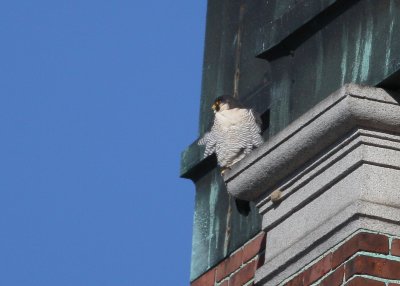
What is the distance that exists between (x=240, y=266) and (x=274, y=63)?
3.00 feet

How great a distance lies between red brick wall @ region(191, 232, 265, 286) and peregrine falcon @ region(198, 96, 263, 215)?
260 mm

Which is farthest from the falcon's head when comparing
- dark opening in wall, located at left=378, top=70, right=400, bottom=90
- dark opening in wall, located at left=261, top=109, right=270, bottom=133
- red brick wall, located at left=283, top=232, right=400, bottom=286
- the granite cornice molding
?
red brick wall, located at left=283, top=232, right=400, bottom=286

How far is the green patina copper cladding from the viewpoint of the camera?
26.3 ft

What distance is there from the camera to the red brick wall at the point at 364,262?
7.44 m

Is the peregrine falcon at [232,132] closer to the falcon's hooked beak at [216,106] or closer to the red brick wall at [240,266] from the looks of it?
the falcon's hooked beak at [216,106]

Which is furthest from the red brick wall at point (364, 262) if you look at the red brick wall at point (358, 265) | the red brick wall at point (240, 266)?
the red brick wall at point (240, 266)

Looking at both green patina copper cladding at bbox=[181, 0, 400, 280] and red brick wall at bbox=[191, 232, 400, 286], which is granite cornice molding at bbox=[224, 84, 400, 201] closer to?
green patina copper cladding at bbox=[181, 0, 400, 280]

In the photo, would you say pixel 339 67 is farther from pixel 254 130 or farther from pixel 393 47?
pixel 254 130

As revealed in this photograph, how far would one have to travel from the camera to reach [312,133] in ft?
26.1

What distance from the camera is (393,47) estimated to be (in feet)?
25.7

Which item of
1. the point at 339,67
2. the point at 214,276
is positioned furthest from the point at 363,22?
the point at 214,276

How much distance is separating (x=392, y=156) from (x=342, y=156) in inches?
8.5

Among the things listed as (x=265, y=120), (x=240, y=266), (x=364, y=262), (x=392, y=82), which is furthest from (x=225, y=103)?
(x=364, y=262)

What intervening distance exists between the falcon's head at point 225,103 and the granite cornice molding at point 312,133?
2.36 ft
